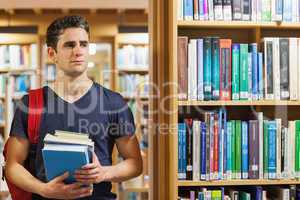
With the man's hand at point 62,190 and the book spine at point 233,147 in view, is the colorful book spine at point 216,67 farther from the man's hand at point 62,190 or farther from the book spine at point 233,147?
the man's hand at point 62,190

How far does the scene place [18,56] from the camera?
586 centimetres

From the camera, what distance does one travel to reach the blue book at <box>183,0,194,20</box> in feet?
6.84

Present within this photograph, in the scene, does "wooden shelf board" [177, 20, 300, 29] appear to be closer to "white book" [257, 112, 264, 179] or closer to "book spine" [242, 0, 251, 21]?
"book spine" [242, 0, 251, 21]

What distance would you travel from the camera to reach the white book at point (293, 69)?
216cm

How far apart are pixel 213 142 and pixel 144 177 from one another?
2.71 meters

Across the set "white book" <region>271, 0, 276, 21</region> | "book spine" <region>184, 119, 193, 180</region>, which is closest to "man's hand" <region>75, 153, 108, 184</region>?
"book spine" <region>184, 119, 193, 180</region>

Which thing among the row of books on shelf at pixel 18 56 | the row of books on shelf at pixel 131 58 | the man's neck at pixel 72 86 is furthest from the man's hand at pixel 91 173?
the row of books on shelf at pixel 18 56

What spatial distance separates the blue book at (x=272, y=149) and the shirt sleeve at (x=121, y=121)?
2.22 feet

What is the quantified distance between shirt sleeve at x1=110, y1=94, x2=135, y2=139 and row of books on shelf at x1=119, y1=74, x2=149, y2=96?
12.5 ft

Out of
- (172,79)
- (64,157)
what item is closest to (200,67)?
(172,79)

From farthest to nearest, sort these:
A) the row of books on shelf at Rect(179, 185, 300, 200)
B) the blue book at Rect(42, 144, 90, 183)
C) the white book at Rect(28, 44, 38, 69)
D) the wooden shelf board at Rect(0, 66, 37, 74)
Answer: the white book at Rect(28, 44, 38, 69), the wooden shelf board at Rect(0, 66, 37, 74), the row of books on shelf at Rect(179, 185, 300, 200), the blue book at Rect(42, 144, 90, 183)

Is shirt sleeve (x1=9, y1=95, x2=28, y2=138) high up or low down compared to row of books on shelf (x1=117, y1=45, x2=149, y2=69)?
down

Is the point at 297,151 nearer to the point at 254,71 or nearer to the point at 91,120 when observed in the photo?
the point at 254,71

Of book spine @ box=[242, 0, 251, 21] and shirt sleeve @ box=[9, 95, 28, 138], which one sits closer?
shirt sleeve @ box=[9, 95, 28, 138]
